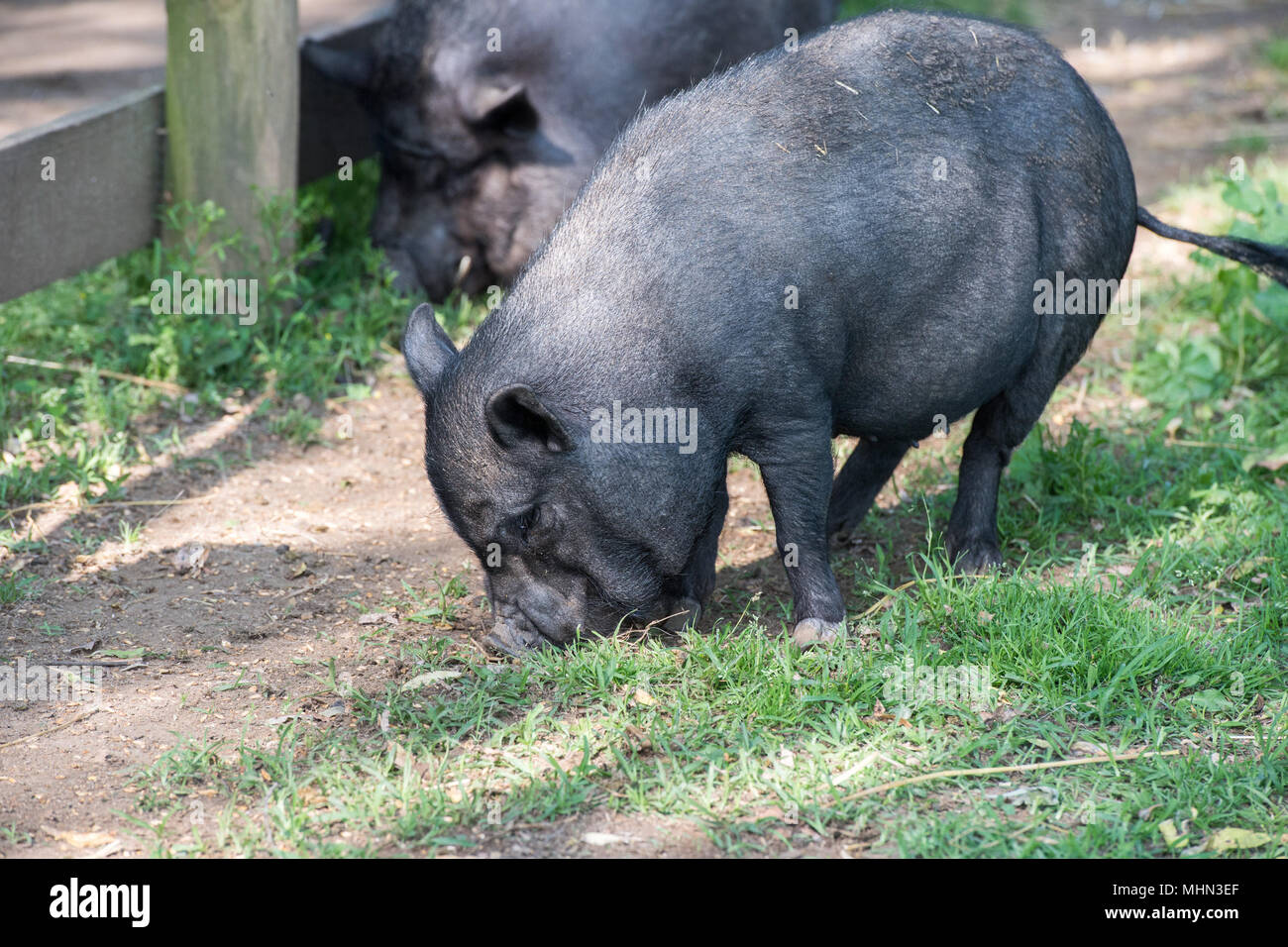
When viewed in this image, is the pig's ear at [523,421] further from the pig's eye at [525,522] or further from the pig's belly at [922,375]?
the pig's belly at [922,375]

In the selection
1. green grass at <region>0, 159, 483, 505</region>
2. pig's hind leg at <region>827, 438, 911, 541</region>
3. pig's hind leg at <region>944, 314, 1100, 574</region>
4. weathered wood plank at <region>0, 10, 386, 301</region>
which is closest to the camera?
pig's hind leg at <region>944, 314, 1100, 574</region>

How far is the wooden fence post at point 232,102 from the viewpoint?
5.73 m

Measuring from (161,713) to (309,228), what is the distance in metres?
3.73

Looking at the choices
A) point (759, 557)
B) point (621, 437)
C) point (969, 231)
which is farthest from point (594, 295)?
point (759, 557)

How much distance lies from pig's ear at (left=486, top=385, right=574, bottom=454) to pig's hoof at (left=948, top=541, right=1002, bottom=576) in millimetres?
1520

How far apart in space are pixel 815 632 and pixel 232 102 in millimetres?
3334

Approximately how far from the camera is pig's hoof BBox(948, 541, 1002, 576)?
4.69 meters

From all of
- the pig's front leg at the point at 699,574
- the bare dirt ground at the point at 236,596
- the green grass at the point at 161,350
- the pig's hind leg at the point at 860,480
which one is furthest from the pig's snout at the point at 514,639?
→ the green grass at the point at 161,350

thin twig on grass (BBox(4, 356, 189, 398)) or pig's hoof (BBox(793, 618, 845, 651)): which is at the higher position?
thin twig on grass (BBox(4, 356, 189, 398))

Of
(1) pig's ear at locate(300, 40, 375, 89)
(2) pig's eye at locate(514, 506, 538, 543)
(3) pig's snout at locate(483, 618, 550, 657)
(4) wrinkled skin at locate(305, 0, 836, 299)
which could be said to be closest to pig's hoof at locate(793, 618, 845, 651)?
(3) pig's snout at locate(483, 618, 550, 657)

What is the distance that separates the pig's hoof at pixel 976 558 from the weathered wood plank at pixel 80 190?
11.4 feet

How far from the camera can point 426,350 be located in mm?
4199

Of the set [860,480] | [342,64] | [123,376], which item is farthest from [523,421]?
[342,64]

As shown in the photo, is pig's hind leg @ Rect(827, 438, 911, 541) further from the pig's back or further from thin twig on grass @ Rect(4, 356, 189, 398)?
thin twig on grass @ Rect(4, 356, 189, 398)
